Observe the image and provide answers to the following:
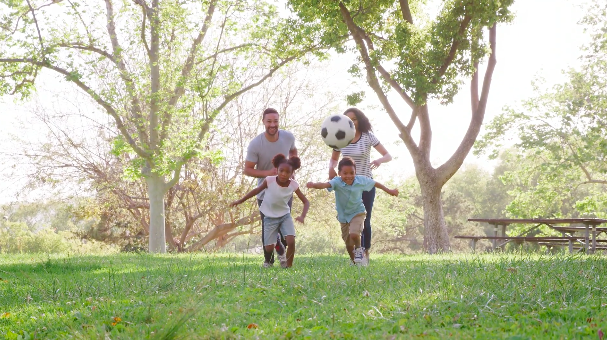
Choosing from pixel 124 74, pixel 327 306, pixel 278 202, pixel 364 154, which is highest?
pixel 124 74

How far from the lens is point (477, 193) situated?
227 ft

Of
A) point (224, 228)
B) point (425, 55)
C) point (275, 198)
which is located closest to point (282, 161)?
point (275, 198)

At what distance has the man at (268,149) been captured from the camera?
929 centimetres

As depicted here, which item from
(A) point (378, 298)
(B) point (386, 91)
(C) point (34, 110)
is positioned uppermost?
(C) point (34, 110)

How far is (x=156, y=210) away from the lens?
23297mm

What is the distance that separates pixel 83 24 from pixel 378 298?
66.6ft

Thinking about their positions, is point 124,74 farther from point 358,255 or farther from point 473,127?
point 358,255

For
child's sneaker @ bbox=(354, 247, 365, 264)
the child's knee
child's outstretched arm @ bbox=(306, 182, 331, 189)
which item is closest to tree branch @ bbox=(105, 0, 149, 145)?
the child's knee

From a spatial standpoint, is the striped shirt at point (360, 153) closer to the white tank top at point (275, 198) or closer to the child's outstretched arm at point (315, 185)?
the child's outstretched arm at point (315, 185)

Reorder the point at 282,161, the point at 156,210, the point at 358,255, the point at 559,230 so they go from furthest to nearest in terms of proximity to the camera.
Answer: the point at 156,210 < the point at 559,230 < the point at 282,161 < the point at 358,255

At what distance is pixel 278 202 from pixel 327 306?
154 inches

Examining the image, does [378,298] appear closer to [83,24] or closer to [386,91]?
[386,91]

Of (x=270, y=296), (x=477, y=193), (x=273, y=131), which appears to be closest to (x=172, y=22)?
(x=273, y=131)

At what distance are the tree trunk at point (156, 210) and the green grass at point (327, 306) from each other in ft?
53.0
